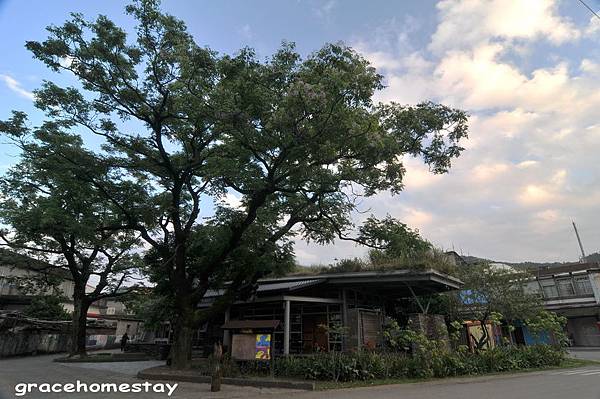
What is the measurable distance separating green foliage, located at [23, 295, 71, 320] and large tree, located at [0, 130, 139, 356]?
6568mm

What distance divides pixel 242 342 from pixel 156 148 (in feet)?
28.6

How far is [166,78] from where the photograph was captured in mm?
13820

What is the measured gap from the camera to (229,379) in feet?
40.9

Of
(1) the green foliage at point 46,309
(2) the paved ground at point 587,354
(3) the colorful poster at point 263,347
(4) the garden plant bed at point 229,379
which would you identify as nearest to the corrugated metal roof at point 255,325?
(3) the colorful poster at point 263,347

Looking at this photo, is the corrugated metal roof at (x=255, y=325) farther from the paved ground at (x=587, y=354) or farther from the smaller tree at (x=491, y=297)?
the paved ground at (x=587, y=354)

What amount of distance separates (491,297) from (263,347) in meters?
14.2

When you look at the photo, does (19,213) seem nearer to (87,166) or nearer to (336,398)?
(87,166)

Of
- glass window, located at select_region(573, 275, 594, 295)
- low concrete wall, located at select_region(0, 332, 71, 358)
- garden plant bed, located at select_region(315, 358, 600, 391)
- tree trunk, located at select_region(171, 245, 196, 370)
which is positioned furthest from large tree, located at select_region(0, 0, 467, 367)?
glass window, located at select_region(573, 275, 594, 295)

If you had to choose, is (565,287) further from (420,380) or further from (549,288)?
(420,380)

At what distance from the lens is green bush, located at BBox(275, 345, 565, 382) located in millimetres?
12062

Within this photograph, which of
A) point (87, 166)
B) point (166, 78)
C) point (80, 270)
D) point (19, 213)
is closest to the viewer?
point (166, 78)

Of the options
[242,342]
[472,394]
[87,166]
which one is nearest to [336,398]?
[472,394]

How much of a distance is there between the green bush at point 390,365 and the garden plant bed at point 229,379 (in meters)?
0.81

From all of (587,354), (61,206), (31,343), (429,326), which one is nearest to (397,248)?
(429,326)
